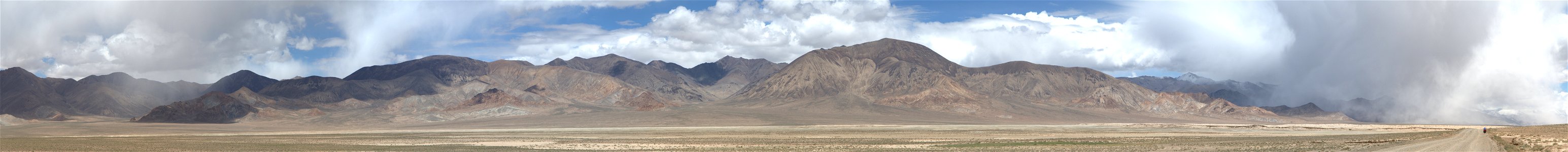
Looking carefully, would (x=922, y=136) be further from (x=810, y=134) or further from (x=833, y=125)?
(x=833, y=125)

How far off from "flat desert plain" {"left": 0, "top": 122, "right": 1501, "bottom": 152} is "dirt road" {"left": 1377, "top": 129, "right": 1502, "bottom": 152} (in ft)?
2.97

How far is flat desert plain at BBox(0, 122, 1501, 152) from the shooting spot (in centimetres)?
8119

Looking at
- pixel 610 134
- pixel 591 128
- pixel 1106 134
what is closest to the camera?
pixel 1106 134

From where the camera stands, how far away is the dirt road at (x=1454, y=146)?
67.2 meters

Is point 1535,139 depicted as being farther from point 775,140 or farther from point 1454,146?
point 775,140

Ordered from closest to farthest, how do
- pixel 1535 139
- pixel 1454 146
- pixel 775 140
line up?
pixel 1535 139
pixel 1454 146
pixel 775 140

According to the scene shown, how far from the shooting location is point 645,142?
95750 millimetres

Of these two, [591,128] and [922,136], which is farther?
[591,128]

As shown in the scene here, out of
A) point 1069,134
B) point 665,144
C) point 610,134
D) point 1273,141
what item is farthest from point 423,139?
point 1273,141

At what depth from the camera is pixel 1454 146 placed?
235ft

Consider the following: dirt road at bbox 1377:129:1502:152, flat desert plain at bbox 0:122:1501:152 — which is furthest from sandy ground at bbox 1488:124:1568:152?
flat desert plain at bbox 0:122:1501:152

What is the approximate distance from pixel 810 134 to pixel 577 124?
7502cm

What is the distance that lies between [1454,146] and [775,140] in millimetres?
54561

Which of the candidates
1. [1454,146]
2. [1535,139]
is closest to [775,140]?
[1454,146]
